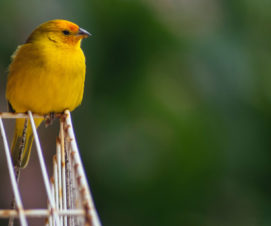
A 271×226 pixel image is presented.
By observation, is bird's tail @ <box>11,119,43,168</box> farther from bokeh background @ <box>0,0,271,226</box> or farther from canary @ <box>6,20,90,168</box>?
bokeh background @ <box>0,0,271,226</box>

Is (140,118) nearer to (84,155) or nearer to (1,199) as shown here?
(84,155)

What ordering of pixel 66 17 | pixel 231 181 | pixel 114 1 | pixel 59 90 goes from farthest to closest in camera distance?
1. pixel 231 181
2. pixel 114 1
3. pixel 66 17
4. pixel 59 90

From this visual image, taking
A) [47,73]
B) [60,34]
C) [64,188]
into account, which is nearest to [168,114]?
[60,34]

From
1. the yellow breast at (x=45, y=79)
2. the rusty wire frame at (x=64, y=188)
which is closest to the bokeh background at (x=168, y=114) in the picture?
the yellow breast at (x=45, y=79)

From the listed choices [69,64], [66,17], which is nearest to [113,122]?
[66,17]

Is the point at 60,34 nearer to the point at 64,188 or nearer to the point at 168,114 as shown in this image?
the point at 64,188

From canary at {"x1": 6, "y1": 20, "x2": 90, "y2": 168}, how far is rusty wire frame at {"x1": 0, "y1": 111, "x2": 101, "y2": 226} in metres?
0.37

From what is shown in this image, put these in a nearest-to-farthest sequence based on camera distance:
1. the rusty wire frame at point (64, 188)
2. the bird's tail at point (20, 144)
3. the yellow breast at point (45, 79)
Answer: the rusty wire frame at point (64, 188)
the yellow breast at point (45, 79)
the bird's tail at point (20, 144)

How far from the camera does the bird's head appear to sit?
9.61 ft

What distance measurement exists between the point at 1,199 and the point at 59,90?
1.73 m

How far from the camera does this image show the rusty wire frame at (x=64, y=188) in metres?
1.63

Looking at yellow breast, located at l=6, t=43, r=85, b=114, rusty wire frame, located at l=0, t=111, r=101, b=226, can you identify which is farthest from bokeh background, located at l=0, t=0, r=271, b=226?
rusty wire frame, located at l=0, t=111, r=101, b=226

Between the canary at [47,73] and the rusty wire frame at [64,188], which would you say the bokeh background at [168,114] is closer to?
the canary at [47,73]

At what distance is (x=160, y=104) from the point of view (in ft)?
13.2
